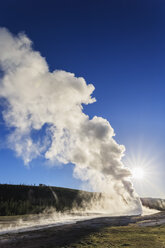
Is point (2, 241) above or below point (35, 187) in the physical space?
below

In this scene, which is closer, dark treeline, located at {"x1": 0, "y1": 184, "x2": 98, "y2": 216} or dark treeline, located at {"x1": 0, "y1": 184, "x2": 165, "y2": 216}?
dark treeline, located at {"x1": 0, "y1": 184, "x2": 165, "y2": 216}

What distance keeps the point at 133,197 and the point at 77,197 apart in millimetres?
31762

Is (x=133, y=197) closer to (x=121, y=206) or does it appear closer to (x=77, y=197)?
(x=121, y=206)

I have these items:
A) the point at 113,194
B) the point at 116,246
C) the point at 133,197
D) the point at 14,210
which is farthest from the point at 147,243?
the point at 113,194

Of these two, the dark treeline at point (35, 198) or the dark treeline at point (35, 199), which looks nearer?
the dark treeline at point (35, 199)

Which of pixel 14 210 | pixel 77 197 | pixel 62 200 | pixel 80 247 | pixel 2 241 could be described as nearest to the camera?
pixel 80 247

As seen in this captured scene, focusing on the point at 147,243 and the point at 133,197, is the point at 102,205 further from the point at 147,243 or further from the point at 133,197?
the point at 147,243

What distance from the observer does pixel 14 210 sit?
160 ft

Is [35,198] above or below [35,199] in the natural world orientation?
above

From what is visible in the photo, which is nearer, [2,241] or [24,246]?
[24,246]

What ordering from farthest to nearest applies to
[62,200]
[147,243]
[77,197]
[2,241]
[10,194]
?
[77,197] < [62,200] < [10,194] < [2,241] < [147,243]

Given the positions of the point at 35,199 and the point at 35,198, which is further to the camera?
the point at 35,198

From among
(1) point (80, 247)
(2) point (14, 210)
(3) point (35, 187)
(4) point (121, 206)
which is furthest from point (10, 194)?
(1) point (80, 247)

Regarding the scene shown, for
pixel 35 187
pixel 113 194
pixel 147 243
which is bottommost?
pixel 147 243
